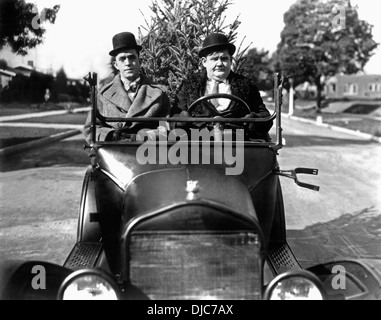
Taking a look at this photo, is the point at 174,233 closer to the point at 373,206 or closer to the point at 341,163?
the point at 373,206

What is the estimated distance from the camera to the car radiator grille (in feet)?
9.70

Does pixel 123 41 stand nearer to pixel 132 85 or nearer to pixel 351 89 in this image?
Result: pixel 132 85

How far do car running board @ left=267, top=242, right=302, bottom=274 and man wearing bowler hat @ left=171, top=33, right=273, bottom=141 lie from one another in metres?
0.89

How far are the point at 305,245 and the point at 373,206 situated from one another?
3.09 metres

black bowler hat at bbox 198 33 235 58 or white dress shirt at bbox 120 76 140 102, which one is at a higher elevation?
black bowler hat at bbox 198 33 235 58

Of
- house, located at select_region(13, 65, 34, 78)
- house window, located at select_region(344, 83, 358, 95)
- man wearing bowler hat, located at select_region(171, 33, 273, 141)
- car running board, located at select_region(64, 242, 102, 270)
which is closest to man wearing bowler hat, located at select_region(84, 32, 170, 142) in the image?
man wearing bowler hat, located at select_region(171, 33, 273, 141)

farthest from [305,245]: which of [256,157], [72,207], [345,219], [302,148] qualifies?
[302,148]

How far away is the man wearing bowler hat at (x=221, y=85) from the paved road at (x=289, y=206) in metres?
1.94

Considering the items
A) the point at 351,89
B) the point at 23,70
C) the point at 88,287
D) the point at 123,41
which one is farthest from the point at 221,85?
the point at 351,89

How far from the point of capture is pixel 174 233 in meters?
2.95

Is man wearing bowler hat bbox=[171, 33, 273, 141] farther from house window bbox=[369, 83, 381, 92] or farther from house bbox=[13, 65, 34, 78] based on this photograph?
house window bbox=[369, 83, 381, 92]

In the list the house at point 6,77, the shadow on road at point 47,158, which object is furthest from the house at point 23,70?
the shadow on road at point 47,158

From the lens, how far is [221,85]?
4793 millimetres

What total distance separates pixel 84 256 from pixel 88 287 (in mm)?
1240
